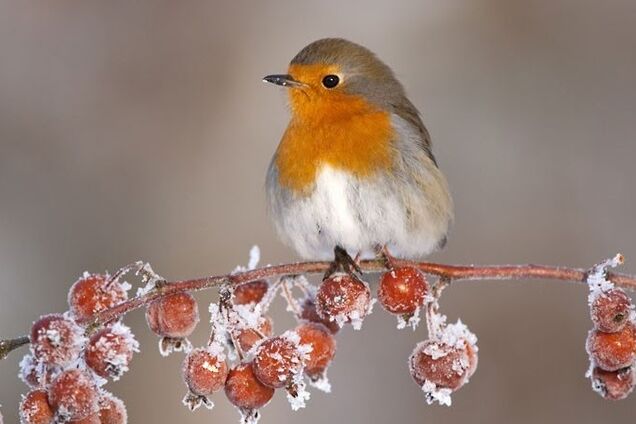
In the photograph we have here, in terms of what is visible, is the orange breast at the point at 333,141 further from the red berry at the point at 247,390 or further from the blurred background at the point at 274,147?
the blurred background at the point at 274,147

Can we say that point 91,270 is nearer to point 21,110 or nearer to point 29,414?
point 21,110

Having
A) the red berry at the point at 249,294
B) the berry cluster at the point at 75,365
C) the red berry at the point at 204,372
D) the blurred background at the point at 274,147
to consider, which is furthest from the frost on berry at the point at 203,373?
the blurred background at the point at 274,147

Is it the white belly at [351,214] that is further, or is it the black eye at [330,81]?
the black eye at [330,81]

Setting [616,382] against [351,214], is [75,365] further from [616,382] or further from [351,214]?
[351,214]

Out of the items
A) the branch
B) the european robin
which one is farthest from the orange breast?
the branch

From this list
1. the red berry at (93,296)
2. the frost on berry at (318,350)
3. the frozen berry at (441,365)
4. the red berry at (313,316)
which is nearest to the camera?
the red berry at (93,296)

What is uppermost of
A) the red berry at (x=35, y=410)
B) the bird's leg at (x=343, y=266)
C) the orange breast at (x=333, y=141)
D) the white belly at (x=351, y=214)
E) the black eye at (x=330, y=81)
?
the black eye at (x=330, y=81)

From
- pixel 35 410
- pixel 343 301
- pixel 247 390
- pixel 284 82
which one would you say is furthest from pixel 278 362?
pixel 284 82

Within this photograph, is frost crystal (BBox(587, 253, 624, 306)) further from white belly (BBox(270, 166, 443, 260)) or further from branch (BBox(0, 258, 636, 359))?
white belly (BBox(270, 166, 443, 260))
